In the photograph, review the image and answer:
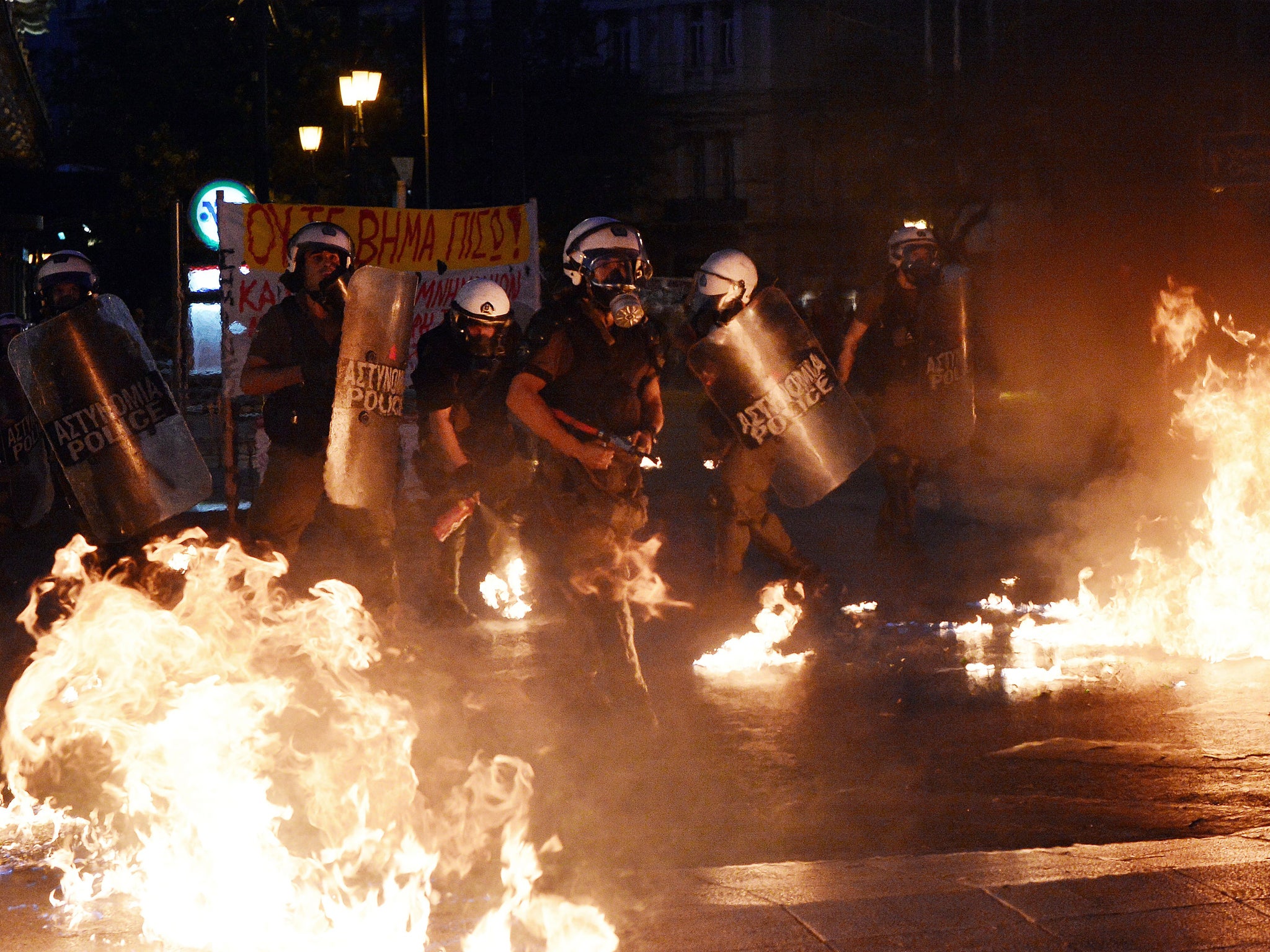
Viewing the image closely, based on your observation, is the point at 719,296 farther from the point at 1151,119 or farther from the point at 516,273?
the point at 1151,119

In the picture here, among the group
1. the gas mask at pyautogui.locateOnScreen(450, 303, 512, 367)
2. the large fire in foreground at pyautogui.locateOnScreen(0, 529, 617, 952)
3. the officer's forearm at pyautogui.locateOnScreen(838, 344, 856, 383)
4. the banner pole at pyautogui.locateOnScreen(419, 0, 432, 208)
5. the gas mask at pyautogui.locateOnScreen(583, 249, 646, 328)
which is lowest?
the large fire in foreground at pyautogui.locateOnScreen(0, 529, 617, 952)

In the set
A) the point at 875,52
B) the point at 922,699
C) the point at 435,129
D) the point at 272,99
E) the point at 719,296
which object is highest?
the point at 875,52

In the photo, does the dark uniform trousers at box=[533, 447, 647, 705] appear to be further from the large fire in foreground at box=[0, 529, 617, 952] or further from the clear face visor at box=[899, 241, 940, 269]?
the clear face visor at box=[899, 241, 940, 269]

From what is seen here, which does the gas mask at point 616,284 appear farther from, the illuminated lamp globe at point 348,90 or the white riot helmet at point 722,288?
the illuminated lamp globe at point 348,90

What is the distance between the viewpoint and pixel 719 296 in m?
6.67

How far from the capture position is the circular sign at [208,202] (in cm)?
1257

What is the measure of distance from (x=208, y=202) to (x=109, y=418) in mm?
6101

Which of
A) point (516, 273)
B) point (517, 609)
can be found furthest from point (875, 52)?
point (517, 609)

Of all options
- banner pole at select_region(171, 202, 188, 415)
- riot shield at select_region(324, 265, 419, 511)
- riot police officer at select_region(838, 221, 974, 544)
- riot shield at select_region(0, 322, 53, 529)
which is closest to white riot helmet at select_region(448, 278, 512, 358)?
riot shield at select_region(324, 265, 419, 511)

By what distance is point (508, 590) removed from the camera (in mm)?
8125

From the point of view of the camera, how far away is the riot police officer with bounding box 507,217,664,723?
224 inches

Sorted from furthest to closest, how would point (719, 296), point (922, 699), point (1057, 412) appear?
point (1057, 412) → point (719, 296) → point (922, 699)

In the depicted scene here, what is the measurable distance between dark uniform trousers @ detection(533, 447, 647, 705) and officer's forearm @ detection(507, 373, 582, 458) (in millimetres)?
124

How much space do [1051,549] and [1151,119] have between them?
14.1m
